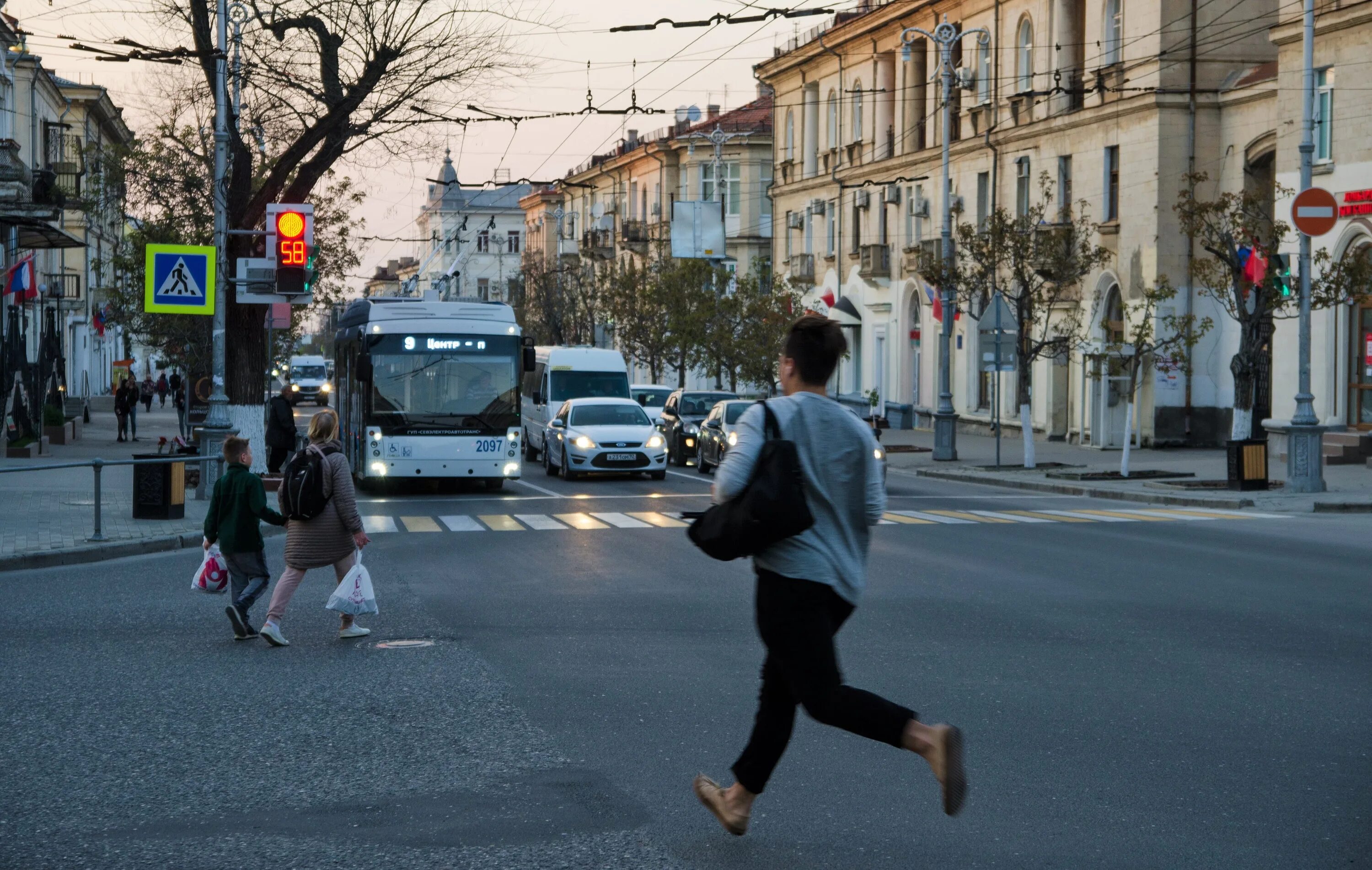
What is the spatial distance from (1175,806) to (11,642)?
7405 millimetres

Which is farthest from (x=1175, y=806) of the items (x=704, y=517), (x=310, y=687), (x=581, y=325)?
(x=581, y=325)

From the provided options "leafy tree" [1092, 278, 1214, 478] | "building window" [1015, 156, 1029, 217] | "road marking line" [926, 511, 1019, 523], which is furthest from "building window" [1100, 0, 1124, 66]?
"road marking line" [926, 511, 1019, 523]

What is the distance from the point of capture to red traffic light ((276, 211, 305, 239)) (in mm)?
22469

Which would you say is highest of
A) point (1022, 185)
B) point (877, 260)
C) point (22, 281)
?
point (1022, 185)

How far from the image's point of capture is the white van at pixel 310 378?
87.2m

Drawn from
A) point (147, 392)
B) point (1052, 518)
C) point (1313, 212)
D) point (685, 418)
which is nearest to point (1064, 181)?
point (685, 418)

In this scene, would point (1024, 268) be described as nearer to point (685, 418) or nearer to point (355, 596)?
point (685, 418)

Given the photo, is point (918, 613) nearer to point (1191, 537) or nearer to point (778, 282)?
point (1191, 537)

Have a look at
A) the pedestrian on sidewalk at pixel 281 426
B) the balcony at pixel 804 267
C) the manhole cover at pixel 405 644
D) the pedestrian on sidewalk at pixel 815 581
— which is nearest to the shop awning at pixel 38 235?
the pedestrian on sidewalk at pixel 281 426

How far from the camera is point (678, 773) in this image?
6.75m

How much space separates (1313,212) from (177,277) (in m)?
15.7

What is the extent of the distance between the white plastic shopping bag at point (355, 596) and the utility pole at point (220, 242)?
1203 centimetres

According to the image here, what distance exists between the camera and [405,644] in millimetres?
10367

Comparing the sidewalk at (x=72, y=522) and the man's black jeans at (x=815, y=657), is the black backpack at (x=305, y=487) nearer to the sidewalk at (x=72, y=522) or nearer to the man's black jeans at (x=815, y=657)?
the man's black jeans at (x=815, y=657)
